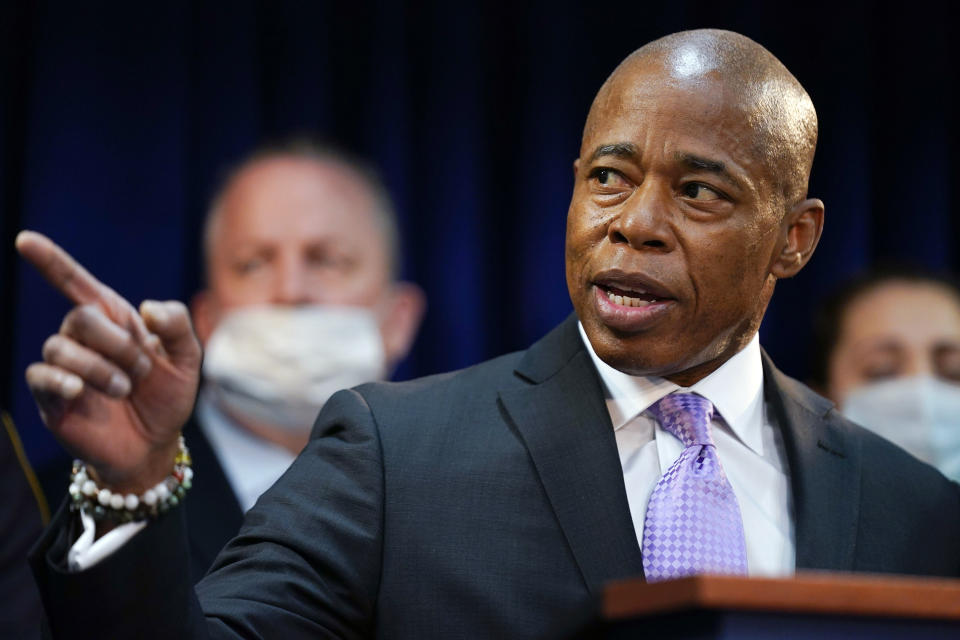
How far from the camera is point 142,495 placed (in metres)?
1.53

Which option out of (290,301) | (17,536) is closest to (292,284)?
(290,301)

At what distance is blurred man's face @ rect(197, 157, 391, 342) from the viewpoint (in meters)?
4.03

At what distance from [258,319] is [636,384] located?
208cm

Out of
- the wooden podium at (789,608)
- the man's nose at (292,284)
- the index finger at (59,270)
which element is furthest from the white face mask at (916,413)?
the index finger at (59,270)

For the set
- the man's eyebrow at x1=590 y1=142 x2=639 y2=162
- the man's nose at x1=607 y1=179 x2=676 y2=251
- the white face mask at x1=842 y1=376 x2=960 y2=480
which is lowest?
the white face mask at x1=842 y1=376 x2=960 y2=480

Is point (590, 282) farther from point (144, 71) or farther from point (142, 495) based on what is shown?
Answer: point (144, 71)

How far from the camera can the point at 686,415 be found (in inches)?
82.7

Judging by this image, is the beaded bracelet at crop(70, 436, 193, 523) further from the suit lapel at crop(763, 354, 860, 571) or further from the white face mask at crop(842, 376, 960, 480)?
the white face mask at crop(842, 376, 960, 480)

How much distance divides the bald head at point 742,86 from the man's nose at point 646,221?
16 centimetres

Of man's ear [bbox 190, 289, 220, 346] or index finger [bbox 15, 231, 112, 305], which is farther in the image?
man's ear [bbox 190, 289, 220, 346]

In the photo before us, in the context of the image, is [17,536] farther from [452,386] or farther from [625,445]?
[625,445]

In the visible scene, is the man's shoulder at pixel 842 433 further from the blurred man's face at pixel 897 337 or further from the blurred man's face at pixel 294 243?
the blurred man's face at pixel 294 243

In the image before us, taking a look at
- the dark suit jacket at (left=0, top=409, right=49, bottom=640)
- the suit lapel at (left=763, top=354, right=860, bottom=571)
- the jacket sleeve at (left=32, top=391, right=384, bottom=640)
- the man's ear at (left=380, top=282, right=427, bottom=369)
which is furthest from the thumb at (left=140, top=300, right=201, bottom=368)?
the man's ear at (left=380, top=282, right=427, bottom=369)

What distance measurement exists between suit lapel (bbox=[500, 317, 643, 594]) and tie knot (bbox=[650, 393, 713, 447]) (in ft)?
0.31
